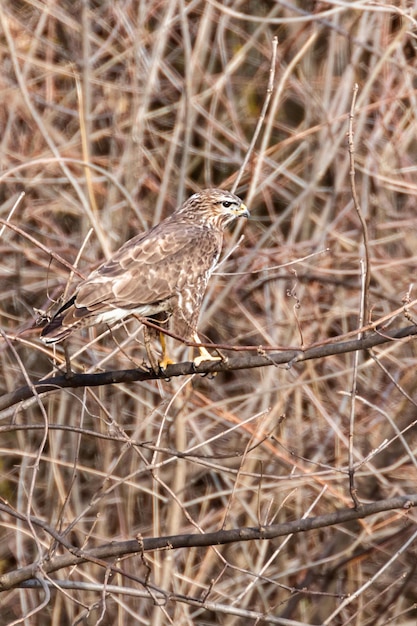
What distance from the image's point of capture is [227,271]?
741 centimetres

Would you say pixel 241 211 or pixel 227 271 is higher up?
pixel 241 211

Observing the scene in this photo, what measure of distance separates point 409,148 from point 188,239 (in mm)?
3787

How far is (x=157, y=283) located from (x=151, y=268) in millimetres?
90

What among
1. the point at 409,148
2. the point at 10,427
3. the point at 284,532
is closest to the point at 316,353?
the point at 284,532

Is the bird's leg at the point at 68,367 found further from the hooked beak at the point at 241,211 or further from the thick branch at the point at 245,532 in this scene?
the hooked beak at the point at 241,211

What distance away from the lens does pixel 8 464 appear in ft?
27.5

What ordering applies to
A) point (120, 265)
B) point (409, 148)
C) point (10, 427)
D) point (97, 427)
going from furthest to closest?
point (409, 148) < point (97, 427) < point (120, 265) < point (10, 427)

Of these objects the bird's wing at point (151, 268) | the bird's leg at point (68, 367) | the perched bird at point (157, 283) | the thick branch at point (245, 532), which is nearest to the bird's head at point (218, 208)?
the perched bird at point (157, 283)

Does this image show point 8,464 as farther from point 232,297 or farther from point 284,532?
point 284,532

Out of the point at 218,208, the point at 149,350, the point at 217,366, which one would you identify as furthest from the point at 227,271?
the point at 217,366

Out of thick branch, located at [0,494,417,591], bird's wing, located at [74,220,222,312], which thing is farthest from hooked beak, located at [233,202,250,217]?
thick branch, located at [0,494,417,591]

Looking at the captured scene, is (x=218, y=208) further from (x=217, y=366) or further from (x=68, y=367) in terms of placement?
(x=68, y=367)

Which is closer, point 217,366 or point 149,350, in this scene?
point 217,366

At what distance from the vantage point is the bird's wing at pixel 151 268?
4.52m
